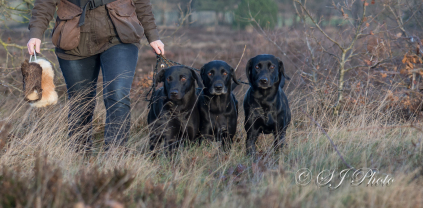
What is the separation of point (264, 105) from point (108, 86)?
1.65 meters

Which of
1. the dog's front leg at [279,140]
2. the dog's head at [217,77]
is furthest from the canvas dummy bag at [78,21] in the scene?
the dog's front leg at [279,140]

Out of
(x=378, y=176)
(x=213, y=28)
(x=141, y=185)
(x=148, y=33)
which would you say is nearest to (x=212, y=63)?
(x=148, y=33)

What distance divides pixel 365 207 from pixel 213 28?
34191 mm

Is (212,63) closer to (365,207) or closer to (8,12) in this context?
(365,207)

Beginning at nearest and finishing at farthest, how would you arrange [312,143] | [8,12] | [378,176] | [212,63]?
[378,176] < [312,143] < [212,63] < [8,12]

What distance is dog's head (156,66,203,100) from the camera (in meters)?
3.88

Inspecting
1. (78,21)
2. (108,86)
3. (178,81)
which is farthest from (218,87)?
(78,21)

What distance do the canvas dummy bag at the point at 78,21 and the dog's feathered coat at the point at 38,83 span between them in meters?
0.28

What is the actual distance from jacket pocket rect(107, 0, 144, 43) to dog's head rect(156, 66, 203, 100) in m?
0.49

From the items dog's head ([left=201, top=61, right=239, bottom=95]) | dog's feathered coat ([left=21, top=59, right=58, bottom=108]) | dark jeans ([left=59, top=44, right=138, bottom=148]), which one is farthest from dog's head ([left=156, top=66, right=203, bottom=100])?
dog's feathered coat ([left=21, top=59, right=58, bottom=108])

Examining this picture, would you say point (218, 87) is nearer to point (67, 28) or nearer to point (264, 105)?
point (264, 105)

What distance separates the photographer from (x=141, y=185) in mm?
2852

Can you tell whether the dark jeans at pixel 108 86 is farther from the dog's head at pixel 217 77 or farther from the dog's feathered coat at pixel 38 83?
the dog's head at pixel 217 77

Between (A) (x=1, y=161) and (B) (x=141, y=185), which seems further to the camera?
(A) (x=1, y=161)
